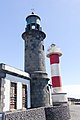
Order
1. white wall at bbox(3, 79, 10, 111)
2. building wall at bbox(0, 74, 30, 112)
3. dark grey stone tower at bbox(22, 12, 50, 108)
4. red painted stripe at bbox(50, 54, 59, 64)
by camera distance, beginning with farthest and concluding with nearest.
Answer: dark grey stone tower at bbox(22, 12, 50, 108) < red painted stripe at bbox(50, 54, 59, 64) < white wall at bbox(3, 79, 10, 111) < building wall at bbox(0, 74, 30, 112)

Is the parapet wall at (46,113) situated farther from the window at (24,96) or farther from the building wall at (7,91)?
the window at (24,96)

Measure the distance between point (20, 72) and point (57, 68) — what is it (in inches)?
133

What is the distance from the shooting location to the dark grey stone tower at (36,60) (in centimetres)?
1527

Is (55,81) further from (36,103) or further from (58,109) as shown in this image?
(36,103)

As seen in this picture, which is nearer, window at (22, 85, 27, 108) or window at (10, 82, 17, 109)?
window at (10, 82, 17, 109)

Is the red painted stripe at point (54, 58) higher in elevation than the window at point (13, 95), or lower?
higher

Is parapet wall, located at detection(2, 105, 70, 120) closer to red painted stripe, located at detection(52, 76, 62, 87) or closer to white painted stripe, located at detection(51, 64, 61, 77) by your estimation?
red painted stripe, located at detection(52, 76, 62, 87)

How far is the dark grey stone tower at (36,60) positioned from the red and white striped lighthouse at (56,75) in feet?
9.03

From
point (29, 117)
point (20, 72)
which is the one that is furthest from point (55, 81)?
point (29, 117)

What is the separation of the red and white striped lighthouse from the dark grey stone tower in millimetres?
2754

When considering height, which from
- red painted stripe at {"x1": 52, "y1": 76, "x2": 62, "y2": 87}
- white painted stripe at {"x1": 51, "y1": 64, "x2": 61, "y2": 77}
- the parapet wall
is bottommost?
the parapet wall

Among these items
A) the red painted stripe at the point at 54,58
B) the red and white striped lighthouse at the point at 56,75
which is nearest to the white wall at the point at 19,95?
the red and white striped lighthouse at the point at 56,75

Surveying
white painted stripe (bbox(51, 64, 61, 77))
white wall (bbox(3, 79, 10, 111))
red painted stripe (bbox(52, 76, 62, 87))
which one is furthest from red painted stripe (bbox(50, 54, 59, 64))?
white wall (bbox(3, 79, 10, 111))

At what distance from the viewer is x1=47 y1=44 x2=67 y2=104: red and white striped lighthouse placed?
12.6m
